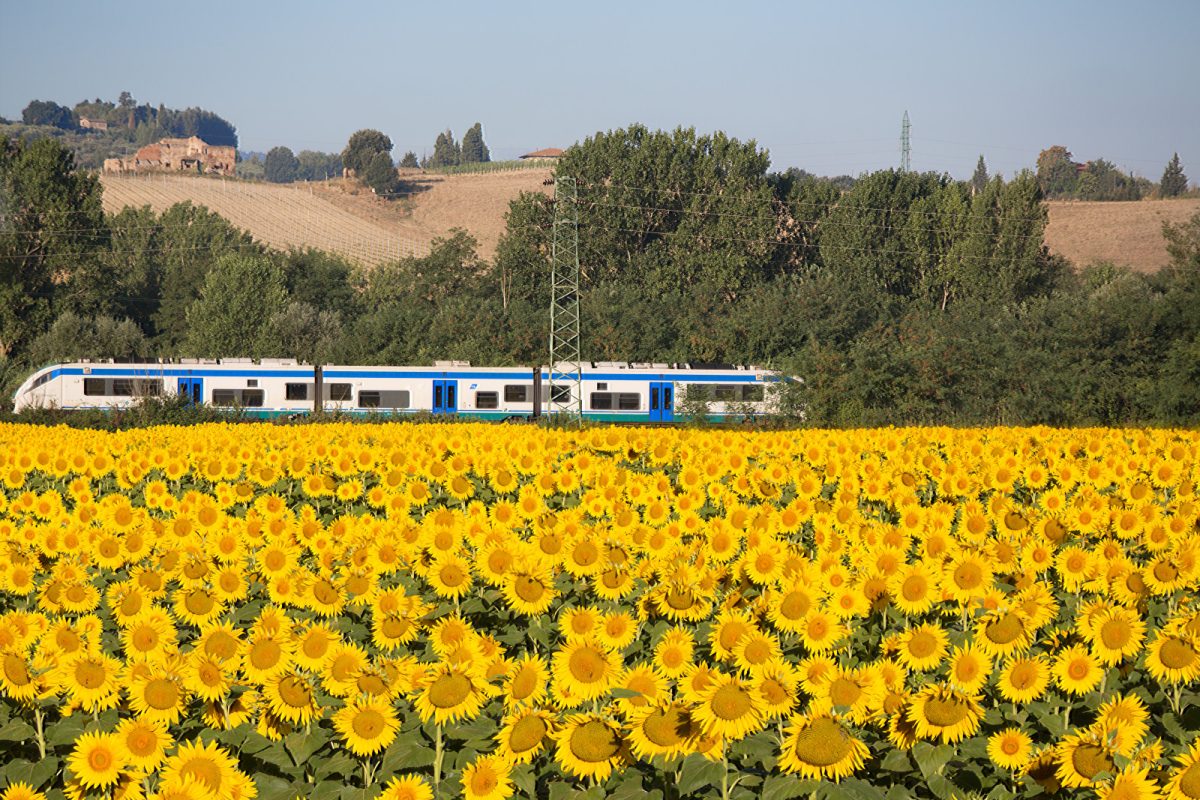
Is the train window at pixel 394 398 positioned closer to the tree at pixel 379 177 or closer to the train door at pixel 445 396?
the train door at pixel 445 396

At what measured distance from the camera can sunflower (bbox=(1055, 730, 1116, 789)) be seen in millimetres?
4137

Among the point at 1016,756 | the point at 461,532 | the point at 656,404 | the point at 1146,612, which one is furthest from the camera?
the point at 656,404

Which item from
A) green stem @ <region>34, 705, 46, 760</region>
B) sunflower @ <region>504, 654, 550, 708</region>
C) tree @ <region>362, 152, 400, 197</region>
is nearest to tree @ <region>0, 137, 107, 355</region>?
green stem @ <region>34, 705, 46, 760</region>

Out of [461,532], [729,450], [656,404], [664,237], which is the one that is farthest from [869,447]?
[664,237]

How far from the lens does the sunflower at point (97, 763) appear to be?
429cm

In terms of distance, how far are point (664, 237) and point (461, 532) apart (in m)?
77.9

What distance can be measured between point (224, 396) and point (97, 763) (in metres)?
41.9

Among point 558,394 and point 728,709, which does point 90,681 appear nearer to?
point 728,709

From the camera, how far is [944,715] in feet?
15.5

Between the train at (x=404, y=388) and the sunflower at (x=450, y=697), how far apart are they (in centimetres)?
3889

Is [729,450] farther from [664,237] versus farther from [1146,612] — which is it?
[664,237]

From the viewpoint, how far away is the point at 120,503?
31.1 ft

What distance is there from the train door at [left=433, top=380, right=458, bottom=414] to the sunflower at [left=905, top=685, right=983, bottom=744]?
132 feet

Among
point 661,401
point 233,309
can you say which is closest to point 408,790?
point 661,401
